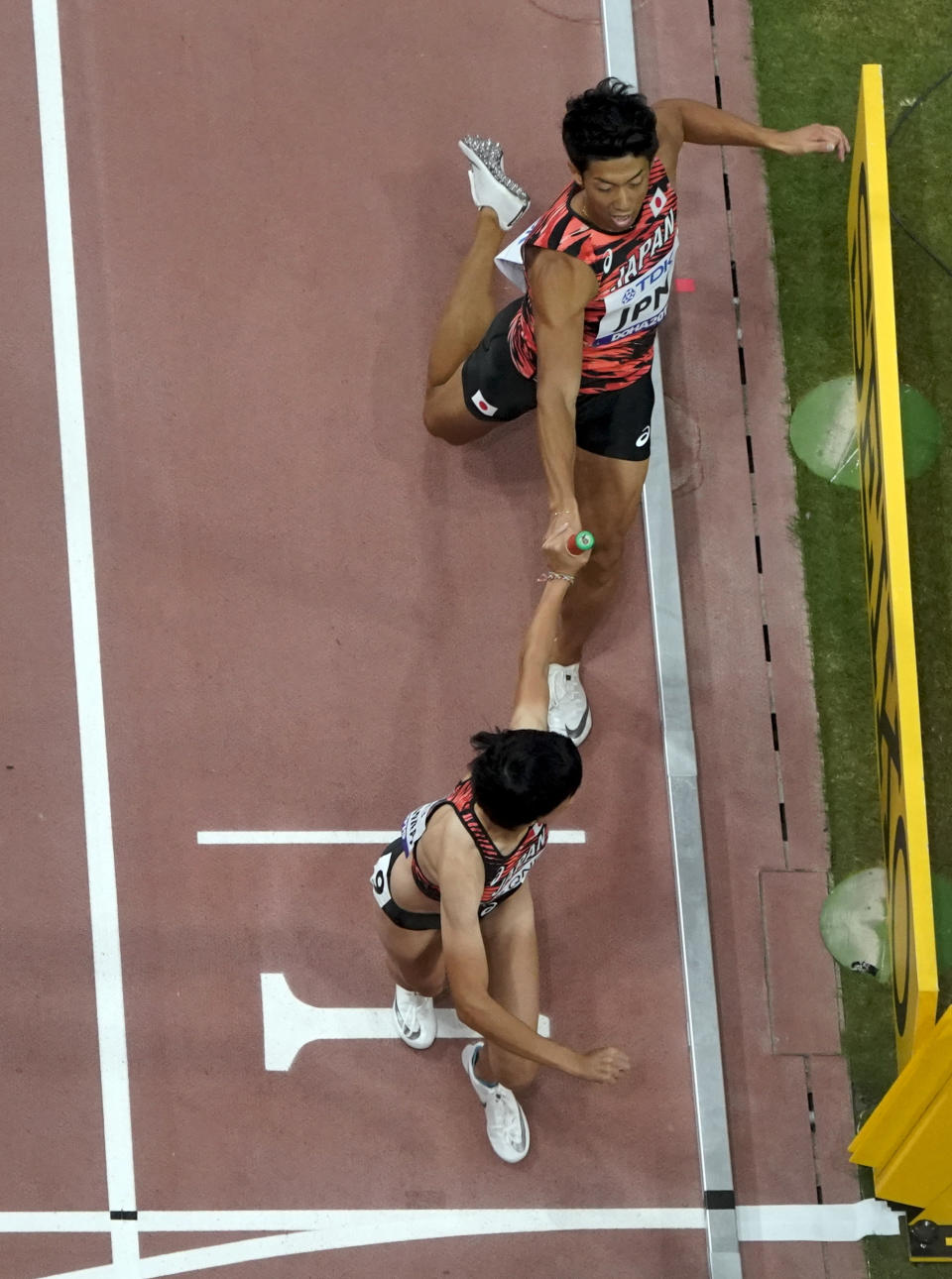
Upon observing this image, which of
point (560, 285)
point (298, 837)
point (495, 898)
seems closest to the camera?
point (495, 898)

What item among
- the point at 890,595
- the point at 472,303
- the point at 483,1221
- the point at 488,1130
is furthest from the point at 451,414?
the point at 483,1221

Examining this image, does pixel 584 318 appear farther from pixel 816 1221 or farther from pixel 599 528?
pixel 816 1221

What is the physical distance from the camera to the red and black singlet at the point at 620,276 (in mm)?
5141

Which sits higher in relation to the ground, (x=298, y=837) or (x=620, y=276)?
(x=620, y=276)

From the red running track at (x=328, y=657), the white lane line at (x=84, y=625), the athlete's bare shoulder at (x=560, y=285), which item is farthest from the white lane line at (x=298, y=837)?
the athlete's bare shoulder at (x=560, y=285)

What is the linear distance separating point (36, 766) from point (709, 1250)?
333 centimetres

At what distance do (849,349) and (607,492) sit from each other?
180 cm

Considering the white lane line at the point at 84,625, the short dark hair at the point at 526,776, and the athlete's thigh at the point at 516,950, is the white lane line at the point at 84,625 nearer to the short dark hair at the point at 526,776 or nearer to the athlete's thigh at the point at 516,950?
the athlete's thigh at the point at 516,950

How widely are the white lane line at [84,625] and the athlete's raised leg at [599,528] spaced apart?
6.64 ft

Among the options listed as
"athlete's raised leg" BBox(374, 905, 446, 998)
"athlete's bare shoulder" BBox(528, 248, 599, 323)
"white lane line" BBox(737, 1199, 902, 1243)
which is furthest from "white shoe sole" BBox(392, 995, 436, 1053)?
"athlete's bare shoulder" BBox(528, 248, 599, 323)

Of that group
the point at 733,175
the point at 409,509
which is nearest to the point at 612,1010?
the point at 409,509

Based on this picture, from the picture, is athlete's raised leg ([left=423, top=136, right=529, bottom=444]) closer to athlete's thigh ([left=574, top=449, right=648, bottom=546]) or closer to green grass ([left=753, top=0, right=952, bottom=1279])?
athlete's thigh ([left=574, top=449, right=648, bottom=546])

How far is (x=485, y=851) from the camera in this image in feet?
15.5

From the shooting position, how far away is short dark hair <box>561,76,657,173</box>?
4812 millimetres
